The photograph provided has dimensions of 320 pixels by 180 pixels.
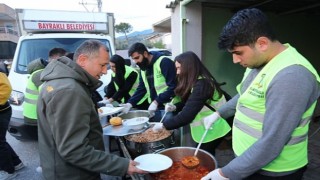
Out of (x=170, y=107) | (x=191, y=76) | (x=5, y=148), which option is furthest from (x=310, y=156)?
(x=5, y=148)

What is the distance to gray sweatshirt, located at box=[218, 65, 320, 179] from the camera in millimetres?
1020

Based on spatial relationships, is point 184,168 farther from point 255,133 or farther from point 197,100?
point 255,133

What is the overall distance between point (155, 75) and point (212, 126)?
4.42ft

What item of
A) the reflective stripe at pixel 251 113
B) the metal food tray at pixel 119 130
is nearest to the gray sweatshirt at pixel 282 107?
the reflective stripe at pixel 251 113

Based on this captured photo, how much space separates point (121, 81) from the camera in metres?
4.25

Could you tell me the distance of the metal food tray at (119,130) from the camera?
7.84ft

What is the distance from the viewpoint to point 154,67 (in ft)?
11.4

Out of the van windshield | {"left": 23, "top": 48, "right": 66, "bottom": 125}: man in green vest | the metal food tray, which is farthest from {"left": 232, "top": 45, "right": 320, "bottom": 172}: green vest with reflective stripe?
the van windshield

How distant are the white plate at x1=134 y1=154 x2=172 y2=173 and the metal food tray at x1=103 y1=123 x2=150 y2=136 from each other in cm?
53

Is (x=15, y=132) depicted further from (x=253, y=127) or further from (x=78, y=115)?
(x=253, y=127)

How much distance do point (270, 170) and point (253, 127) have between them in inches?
9.6

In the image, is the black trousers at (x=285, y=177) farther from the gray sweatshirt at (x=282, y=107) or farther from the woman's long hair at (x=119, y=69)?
the woman's long hair at (x=119, y=69)

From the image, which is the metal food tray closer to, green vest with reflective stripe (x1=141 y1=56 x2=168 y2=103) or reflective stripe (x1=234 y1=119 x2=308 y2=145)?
green vest with reflective stripe (x1=141 y1=56 x2=168 y2=103)

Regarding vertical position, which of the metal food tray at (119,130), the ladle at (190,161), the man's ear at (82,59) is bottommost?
the ladle at (190,161)
